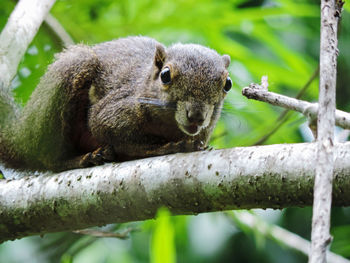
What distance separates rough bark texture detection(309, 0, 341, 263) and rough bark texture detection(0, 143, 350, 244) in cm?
63

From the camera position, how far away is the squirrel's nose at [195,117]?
11.4 feet

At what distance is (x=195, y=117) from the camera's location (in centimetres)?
347

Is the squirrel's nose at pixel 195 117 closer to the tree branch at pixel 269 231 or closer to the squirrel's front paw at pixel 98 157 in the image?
the squirrel's front paw at pixel 98 157

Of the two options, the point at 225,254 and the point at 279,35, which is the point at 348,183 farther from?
the point at 279,35

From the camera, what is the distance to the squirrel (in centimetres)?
374

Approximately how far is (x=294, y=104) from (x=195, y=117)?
1181mm

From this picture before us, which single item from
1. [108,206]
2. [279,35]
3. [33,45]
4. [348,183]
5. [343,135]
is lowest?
[279,35]

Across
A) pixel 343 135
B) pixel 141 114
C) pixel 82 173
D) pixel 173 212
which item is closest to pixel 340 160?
pixel 173 212

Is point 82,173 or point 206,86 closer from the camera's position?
point 82,173

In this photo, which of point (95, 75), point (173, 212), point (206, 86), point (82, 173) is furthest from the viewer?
point (95, 75)

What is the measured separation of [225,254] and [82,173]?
14.1 ft

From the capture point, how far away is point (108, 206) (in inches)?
119

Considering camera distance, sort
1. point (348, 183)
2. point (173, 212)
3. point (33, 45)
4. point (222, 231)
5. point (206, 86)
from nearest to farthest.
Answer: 1. point (348, 183)
2. point (173, 212)
3. point (206, 86)
4. point (33, 45)
5. point (222, 231)

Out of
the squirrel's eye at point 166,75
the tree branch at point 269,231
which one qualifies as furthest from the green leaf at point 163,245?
the tree branch at point 269,231
